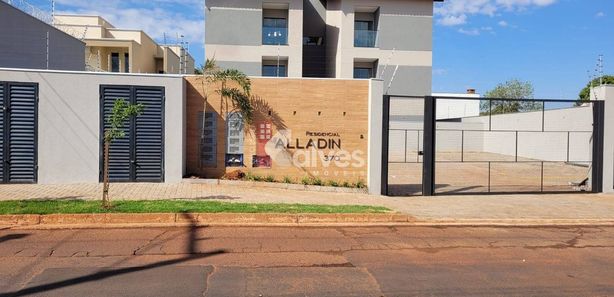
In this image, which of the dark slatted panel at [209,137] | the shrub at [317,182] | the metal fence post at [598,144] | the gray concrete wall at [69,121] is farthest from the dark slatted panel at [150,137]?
the metal fence post at [598,144]

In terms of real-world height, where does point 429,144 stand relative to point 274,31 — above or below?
below

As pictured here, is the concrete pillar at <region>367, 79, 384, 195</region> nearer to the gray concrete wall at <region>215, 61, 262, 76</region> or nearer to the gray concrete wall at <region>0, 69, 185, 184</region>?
the gray concrete wall at <region>0, 69, 185, 184</region>

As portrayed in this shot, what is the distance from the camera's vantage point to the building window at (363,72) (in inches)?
1522

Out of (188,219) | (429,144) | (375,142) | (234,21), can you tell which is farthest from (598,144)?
(234,21)

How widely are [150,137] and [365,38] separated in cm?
2659

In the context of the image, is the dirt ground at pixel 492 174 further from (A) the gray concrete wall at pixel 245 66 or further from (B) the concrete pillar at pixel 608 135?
(A) the gray concrete wall at pixel 245 66

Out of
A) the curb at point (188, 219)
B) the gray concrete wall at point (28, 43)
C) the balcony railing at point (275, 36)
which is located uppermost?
the balcony railing at point (275, 36)

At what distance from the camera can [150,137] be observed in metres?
14.2

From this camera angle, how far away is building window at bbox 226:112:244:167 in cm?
1505

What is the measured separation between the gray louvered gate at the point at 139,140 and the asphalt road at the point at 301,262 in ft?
18.4

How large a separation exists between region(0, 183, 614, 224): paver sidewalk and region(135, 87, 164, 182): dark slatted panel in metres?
0.61

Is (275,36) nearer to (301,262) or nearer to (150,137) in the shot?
(150,137)

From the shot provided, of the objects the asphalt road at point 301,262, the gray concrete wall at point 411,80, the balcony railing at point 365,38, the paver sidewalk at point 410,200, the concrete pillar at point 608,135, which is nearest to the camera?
the asphalt road at point 301,262

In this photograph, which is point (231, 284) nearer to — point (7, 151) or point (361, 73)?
point (7, 151)
